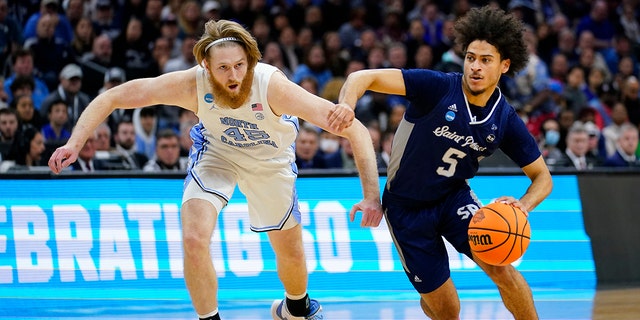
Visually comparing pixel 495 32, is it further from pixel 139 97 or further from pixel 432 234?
pixel 139 97

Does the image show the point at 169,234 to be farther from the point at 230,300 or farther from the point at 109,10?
the point at 109,10

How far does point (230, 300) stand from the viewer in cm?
895

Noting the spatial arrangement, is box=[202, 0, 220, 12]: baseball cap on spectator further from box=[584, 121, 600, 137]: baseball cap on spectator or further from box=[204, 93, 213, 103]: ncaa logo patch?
box=[204, 93, 213, 103]: ncaa logo patch

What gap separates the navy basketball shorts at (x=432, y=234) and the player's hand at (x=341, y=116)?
96 centimetres

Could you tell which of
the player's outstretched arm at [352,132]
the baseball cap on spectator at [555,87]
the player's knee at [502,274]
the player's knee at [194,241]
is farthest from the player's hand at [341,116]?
the baseball cap on spectator at [555,87]

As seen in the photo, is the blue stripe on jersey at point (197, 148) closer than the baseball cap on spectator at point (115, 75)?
Yes

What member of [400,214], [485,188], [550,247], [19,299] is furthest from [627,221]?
[19,299]

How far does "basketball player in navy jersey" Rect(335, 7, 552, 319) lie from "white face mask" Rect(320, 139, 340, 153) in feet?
17.9

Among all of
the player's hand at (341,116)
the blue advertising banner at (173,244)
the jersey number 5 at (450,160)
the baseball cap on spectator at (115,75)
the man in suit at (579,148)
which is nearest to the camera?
the player's hand at (341,116)

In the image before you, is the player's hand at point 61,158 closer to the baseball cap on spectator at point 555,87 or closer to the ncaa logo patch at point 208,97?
the ncaa logo patch at point 208,97

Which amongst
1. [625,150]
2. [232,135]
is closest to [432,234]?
[232,135]

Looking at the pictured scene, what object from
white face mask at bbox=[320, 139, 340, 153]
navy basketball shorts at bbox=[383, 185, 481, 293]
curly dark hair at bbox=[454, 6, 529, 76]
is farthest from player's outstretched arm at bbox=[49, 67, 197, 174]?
white face mask at bbox=[320, 139, 340, 153]

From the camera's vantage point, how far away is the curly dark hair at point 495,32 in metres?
6.06

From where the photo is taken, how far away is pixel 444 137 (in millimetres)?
Result: 5973
